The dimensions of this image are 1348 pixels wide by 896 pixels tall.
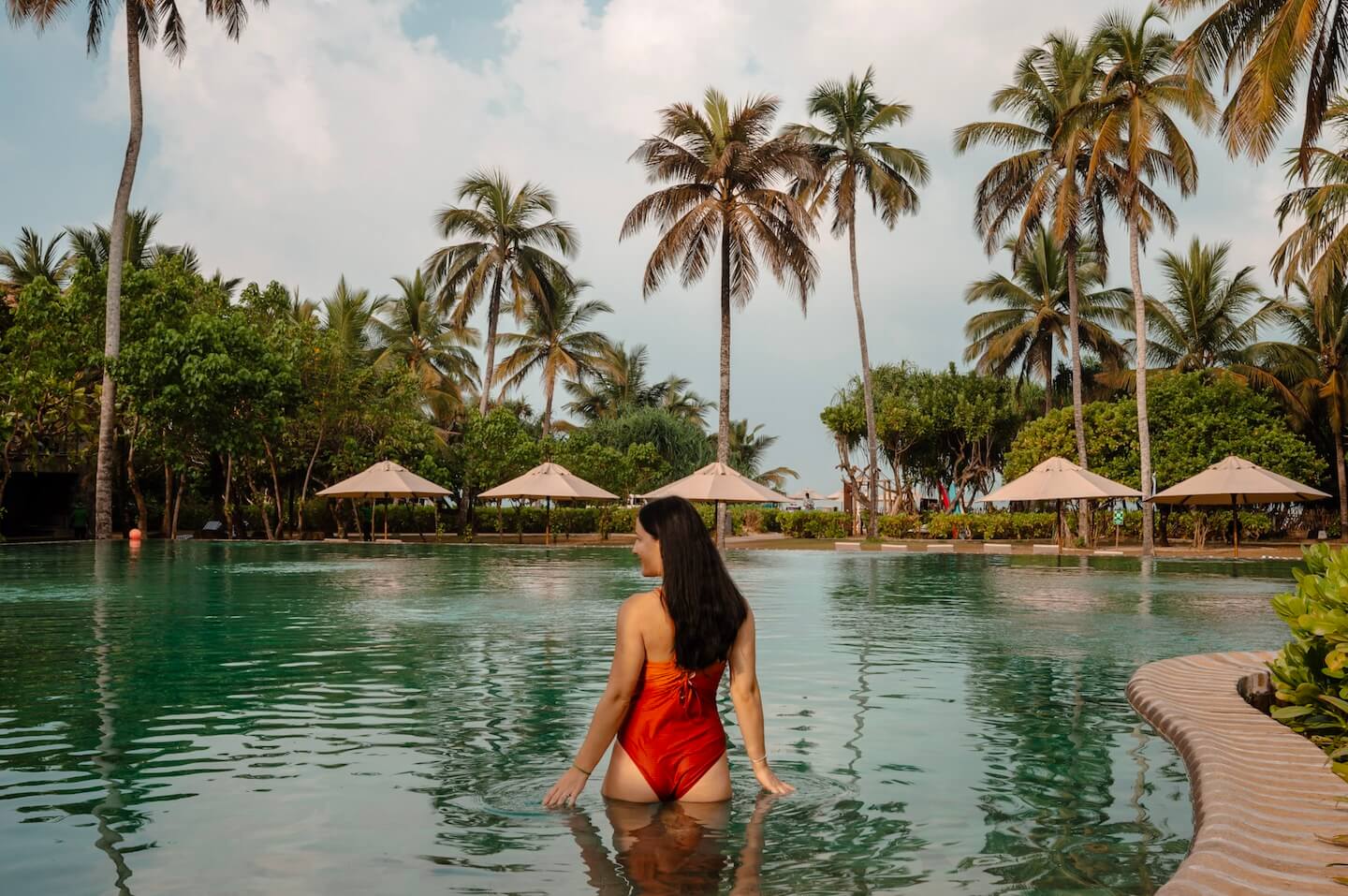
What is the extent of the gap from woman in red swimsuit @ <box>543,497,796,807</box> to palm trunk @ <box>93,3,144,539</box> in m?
29.2

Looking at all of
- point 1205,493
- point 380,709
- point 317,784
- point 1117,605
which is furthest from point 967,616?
point 1205,493

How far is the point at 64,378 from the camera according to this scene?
3250 centimetres

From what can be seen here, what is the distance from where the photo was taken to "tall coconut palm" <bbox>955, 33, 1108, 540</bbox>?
115 feet

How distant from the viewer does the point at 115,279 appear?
30.7 meters

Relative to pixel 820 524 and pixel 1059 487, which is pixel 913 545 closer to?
pixel 1059 487

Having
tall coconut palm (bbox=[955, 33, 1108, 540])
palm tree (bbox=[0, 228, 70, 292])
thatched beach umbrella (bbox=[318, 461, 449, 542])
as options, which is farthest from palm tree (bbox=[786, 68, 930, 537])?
palm tree (bbox=[0, 228, 70, 292])

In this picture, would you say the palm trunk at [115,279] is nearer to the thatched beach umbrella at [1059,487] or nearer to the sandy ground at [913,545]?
the sandy ground at [913,545]

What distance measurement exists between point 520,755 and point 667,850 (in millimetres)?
1987

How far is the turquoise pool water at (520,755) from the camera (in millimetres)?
4273

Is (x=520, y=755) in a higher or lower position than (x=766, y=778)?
lower

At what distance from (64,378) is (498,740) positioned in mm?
30588

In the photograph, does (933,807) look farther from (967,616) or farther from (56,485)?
(56,485)

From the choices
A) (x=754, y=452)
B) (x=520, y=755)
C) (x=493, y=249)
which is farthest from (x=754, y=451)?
(x=520, y=755)

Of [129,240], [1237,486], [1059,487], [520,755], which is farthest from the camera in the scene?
[129,240]
